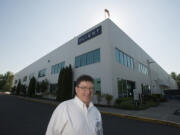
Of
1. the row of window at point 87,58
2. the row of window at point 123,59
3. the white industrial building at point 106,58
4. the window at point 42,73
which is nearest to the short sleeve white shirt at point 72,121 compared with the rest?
the white industrial building at point 106,58

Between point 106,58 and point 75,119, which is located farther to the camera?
point 106,58

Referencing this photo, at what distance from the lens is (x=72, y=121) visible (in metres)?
1.17

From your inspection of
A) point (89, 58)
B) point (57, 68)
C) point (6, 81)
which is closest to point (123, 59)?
point (89, 58)

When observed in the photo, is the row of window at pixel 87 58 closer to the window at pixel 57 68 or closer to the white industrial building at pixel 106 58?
the white industrial building at pixel 106 58

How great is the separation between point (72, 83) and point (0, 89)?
208 ft

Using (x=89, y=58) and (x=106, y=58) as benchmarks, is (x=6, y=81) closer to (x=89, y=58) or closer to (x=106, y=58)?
(x=89, y=58)

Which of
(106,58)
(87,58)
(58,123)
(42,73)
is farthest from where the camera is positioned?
(42,73)

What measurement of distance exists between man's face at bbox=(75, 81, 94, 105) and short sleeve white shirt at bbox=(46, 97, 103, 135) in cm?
10

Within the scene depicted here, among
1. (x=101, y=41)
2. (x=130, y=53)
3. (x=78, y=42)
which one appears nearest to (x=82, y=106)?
(x=101, y=41)

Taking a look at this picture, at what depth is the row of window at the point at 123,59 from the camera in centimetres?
1252

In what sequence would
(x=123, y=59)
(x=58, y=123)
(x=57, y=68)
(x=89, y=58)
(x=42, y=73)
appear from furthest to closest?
(x=42, y=73)
(x=57, y=68)
(x=123, y=59)
(x=89, y=58)
(x=58, y=123)

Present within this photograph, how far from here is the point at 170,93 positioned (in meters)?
20.2

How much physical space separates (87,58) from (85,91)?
39.5ft

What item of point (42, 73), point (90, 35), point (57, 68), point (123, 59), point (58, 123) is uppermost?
point (90, 35)
